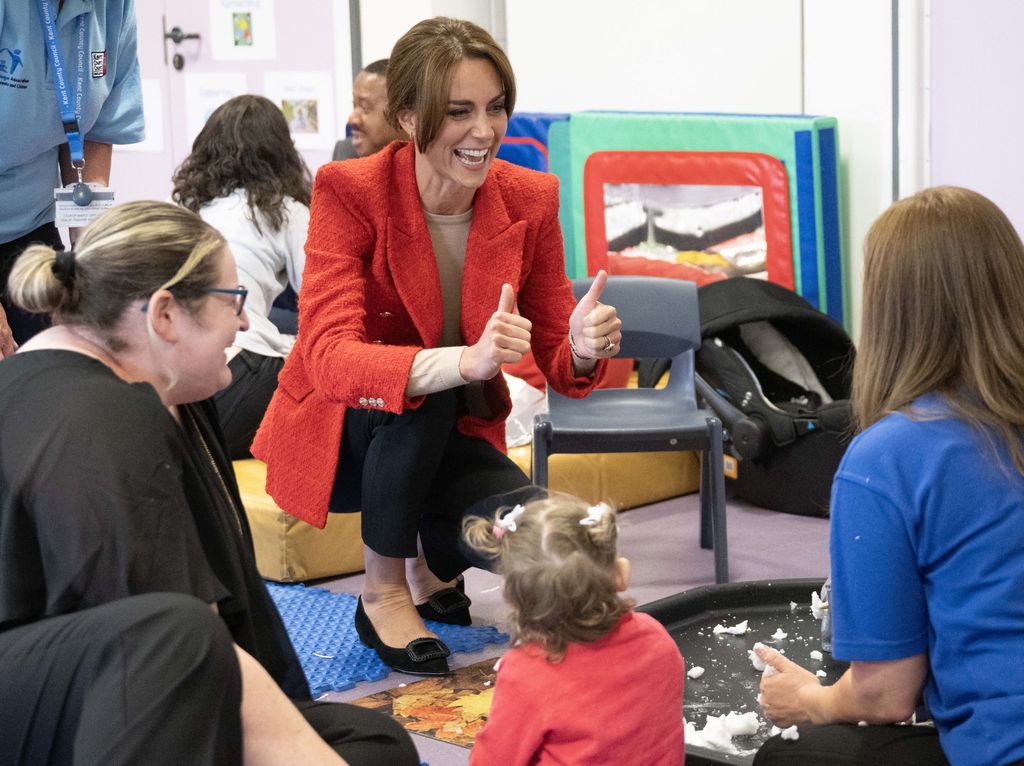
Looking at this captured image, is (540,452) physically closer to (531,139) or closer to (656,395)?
(656,395)

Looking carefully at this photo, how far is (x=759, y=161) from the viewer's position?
4461 mm

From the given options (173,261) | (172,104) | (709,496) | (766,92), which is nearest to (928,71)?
(766,92)

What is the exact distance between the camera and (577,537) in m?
1.66

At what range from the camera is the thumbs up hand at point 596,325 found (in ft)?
8.05

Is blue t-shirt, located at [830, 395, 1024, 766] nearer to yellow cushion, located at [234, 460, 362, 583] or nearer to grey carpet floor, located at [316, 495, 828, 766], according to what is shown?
grey carpet floor, located at [316, 495, 828, 766]

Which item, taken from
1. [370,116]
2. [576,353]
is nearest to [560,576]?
[576,353]

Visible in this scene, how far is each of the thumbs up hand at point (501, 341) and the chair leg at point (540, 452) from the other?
88 centimetres

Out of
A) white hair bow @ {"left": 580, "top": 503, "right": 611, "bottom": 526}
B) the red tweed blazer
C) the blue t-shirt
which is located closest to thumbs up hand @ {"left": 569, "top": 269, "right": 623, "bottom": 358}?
the red tweed blazer

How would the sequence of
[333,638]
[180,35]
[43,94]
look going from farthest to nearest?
1. [180,35]
2. [333,638]
3. [43,94]

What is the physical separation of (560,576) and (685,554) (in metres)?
2.00

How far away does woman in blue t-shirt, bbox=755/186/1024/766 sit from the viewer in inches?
59.5

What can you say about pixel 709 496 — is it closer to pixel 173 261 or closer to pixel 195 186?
pixel 195 186

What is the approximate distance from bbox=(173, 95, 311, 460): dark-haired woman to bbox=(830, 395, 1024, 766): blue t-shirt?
2202mm

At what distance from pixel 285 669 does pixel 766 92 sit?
3.39 m
